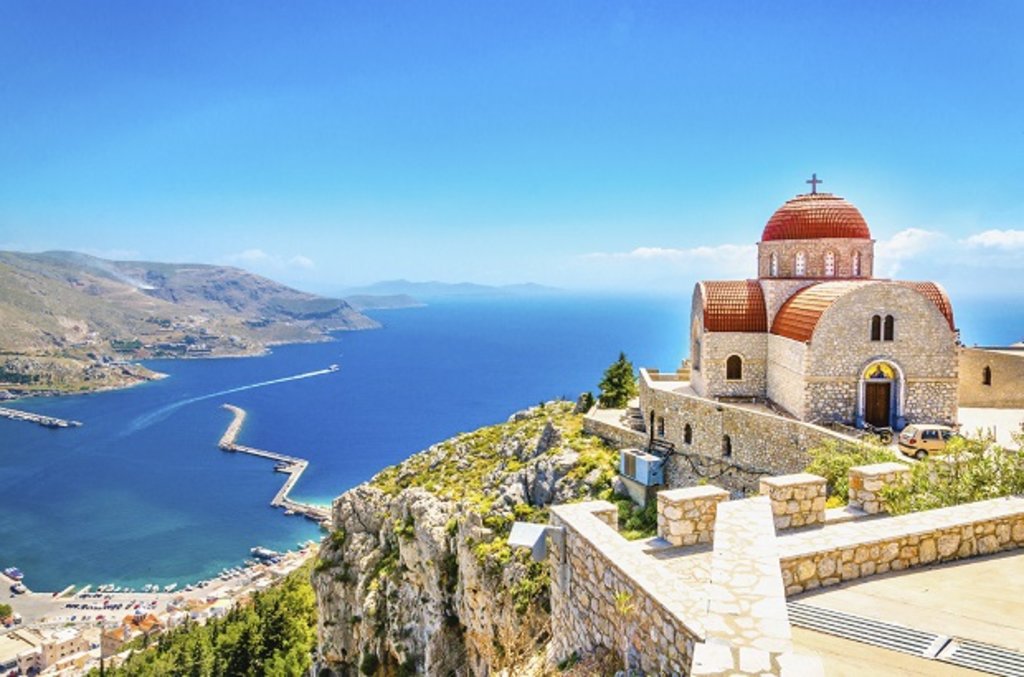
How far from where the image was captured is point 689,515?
7.82 metres

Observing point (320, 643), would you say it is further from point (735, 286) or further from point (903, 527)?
point (903, 527)

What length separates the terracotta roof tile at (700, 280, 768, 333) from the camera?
874 inches

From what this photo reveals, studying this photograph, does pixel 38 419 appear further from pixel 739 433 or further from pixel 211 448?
pixel 739 433

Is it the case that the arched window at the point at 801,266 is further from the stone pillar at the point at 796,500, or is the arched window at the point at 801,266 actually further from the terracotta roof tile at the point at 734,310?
the stone pillar at the point at 796,500

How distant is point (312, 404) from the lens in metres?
126

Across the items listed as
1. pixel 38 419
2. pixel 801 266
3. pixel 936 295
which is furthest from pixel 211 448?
pixel 936 295

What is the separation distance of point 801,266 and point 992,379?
25.9ft

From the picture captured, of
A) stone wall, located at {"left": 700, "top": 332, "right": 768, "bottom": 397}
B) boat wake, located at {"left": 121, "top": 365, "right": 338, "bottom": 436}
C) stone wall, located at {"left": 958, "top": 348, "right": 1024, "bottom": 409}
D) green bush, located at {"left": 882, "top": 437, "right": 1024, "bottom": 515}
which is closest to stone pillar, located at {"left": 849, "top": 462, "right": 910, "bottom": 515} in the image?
green bush, located at {"left": 882, "top": 437, "right": 1024, "bottom": 515}

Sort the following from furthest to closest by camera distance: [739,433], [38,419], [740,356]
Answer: [38,419] < [740,356] < [739,433]

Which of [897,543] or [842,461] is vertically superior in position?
[897,543]

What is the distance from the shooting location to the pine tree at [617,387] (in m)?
27.3

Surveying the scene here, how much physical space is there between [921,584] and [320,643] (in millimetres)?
25036

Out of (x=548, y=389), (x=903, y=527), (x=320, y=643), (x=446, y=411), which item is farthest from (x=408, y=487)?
(x=548, y=389)

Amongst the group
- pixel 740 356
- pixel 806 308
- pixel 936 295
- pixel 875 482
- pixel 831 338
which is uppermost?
pixel 936 295
